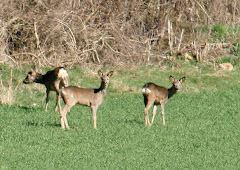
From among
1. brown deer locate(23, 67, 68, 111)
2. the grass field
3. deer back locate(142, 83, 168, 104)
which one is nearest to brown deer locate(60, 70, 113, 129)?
the grass field

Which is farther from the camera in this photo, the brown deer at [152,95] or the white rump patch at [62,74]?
the white rump patch at [62,74]

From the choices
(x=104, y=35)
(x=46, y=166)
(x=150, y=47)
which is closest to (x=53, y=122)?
(x=46, y=166)

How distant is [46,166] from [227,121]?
5.87 m

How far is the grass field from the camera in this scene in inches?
432

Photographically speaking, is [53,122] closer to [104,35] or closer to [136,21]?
[104,35]

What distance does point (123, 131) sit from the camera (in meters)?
13.2

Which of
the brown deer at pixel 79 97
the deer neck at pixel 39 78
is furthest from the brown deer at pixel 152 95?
the deer neck at pixel 39 78

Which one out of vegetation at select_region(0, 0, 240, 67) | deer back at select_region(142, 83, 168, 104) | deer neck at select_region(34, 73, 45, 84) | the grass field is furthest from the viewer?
vegetation at select_region(0, 0, 240, 67)

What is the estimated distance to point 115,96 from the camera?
17891 mm

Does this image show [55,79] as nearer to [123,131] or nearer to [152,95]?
[152,95]

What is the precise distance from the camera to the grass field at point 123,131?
432 inches

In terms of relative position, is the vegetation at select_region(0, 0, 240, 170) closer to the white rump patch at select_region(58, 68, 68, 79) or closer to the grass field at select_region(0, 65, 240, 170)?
the grass field at select_region(0, 65, 240, 170)

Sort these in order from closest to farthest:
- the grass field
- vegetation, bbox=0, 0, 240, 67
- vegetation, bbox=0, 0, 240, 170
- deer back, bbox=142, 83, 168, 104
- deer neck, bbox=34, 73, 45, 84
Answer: the grass field < vegetation, bbox=0, 0, 240, 170 < deer back, bbox=142, 83, 168, 104 < deer neck, bbox=34, 73, 45, 84 < vegetation, bbox=0, 0, 240, 67

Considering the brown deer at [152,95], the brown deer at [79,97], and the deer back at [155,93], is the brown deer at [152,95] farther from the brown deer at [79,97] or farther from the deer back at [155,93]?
the brown deer at [79,97]
